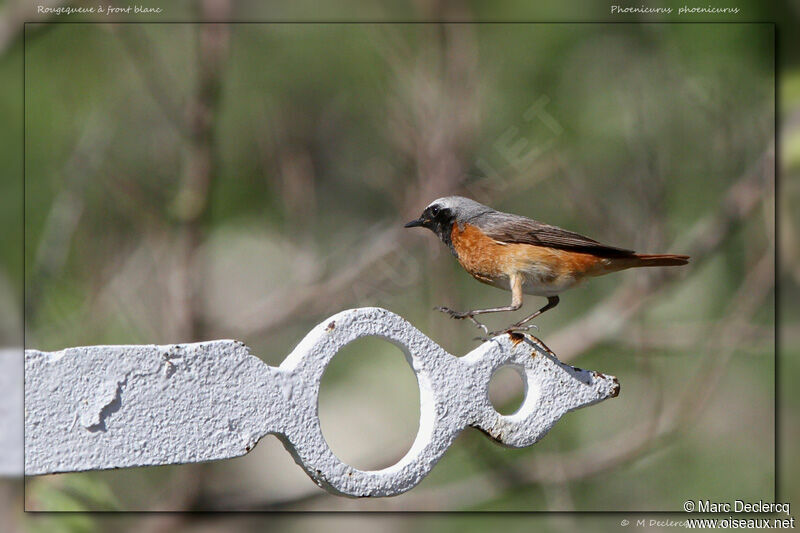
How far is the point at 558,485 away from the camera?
4762 millimetres

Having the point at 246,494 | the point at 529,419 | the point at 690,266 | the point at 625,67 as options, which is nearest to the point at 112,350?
the point at 529,419

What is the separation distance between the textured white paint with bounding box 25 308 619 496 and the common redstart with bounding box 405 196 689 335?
0.81 meters

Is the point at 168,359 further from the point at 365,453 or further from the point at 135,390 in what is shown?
the point at 365,453

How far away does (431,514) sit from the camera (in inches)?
199

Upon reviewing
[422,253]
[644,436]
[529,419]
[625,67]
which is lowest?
[644,436]

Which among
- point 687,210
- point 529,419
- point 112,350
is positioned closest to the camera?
point 112,350

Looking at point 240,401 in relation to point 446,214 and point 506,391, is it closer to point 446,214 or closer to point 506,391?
point 446,214

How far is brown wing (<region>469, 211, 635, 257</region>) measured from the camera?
3.36m

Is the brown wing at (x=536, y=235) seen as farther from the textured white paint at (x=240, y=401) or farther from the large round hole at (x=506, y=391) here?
the large round hole at (x=506, y=391)

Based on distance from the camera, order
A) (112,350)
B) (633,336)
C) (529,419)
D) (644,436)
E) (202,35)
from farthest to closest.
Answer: (633,336) → (644,436) → (202,35) → (529,419) → (112,350)

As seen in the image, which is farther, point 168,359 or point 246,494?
point 246,494

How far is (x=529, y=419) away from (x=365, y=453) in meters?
3.05

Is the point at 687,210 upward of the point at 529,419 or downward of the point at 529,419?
upward

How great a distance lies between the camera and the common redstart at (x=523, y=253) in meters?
3.30
